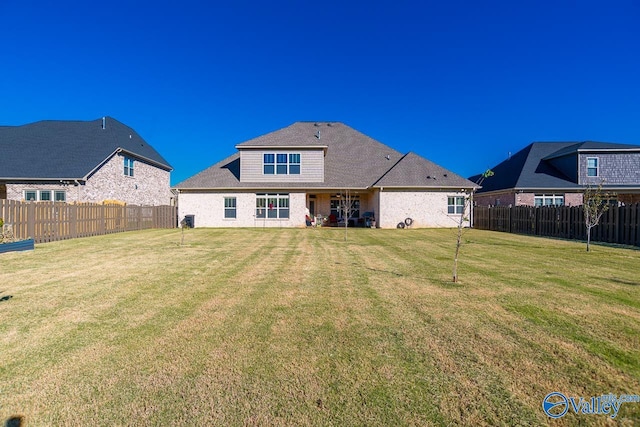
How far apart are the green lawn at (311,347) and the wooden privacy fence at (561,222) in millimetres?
8771

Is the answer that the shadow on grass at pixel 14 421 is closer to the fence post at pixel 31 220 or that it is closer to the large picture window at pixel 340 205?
the fence post at pixel 31 220

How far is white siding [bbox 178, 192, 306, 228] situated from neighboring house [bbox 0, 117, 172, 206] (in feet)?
16.8

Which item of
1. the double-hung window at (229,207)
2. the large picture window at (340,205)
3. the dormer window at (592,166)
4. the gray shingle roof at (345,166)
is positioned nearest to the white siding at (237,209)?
the double-hung window at (229,207)

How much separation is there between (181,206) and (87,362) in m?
20.7

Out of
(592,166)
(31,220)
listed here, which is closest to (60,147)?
(31,220)

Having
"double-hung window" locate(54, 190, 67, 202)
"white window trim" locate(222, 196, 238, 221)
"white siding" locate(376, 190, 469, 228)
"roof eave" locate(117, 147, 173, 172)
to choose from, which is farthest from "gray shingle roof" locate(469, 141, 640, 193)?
"double-hung window" locate(54, 190, 67, 202)

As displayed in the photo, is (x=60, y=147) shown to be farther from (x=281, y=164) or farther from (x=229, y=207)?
(x=281, y=164)

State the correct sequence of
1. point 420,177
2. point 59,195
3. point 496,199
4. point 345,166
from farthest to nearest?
point 496,199 → point 345,166 → point 420,177 → point 59,195

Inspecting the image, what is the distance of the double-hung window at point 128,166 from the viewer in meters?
23.5

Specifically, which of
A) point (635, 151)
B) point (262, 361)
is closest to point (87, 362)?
point (262, 361)

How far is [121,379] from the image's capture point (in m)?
2.79

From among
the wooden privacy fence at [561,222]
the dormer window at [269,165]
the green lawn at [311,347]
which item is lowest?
the green lawn at [311,347]

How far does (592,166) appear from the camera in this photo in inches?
Result: 898

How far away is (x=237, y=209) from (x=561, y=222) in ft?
63.8
